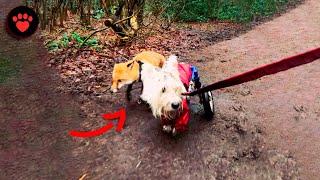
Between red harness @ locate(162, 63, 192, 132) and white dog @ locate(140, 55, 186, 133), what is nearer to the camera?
white dog @ locate(140, 55, 186, 133)

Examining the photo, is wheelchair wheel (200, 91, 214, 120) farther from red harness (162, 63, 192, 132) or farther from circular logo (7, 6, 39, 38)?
circular logo (7, 6, 39, 38)

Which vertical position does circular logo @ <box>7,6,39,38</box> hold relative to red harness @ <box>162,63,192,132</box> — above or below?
above

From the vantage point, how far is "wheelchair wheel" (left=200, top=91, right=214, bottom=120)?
18.3ft

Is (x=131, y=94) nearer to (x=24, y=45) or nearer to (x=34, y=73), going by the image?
(x=34, y=73)

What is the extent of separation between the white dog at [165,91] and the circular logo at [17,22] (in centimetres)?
388

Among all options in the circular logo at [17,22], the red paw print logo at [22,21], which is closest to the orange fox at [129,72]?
the circular logo at [17,22]

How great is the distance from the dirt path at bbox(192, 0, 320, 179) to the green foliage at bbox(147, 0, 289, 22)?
0.87m

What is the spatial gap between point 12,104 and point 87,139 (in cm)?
136

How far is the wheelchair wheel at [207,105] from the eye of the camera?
18.3ft

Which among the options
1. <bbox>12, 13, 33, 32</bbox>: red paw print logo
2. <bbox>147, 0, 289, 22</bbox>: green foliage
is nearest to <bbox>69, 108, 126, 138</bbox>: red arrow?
<bbox>12, 13, 33, 32</bbox>: red paw print logo

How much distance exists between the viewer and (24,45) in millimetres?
7941

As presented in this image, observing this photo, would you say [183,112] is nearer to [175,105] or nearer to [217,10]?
[175,105]

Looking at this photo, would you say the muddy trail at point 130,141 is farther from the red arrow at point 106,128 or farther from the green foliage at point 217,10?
the green foliage at point 217,10

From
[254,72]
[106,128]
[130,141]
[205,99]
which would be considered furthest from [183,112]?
[254,72]
